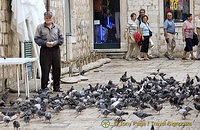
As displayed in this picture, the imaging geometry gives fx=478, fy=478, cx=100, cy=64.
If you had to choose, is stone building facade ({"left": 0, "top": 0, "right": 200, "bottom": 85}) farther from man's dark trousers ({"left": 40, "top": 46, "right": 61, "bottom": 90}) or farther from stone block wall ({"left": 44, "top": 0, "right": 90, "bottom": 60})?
man's dark trousers ({"left": 40, "top": 46, "right": 61, "bottom": 90})

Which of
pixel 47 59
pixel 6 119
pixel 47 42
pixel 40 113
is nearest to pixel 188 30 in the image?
pixel 47 59

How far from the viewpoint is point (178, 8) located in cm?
2092

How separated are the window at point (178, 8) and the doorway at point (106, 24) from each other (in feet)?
7.72

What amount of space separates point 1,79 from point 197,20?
458 inches

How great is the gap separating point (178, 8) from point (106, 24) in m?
3.35

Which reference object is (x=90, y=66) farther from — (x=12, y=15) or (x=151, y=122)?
(x=151, y=122)

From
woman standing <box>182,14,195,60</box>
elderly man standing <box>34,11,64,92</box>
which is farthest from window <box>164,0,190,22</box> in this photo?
elderly man standing <box>34,11,64,92</box>

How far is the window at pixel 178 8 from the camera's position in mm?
20859

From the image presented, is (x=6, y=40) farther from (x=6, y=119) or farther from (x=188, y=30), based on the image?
(x=188, y=30)

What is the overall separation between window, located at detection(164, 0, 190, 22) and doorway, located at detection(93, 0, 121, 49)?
7.72 ft

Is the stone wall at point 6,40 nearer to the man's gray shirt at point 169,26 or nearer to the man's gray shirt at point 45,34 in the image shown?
the man's gray shirt at point 45,34

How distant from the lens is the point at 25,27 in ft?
34.6

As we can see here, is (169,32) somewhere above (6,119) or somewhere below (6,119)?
above

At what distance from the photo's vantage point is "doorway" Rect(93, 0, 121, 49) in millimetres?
21734
